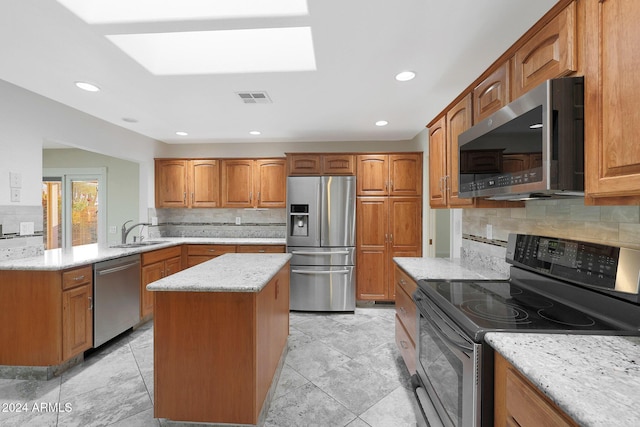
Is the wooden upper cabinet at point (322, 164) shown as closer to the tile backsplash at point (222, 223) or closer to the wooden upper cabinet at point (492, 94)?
the tile backsplash at point (222, 223)

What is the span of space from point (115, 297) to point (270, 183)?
232 cm

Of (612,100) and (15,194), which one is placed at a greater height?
(612,100)

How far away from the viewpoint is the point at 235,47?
2168mm

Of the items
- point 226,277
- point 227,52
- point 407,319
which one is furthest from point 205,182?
point 407,319

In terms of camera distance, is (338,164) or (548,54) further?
(338,164)

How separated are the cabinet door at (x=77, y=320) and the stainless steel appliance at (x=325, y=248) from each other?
210 centimetres

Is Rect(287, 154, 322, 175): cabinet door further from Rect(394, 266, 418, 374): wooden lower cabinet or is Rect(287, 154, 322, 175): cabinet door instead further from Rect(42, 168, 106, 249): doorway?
Rect(42, 168, 106, 249): doorway

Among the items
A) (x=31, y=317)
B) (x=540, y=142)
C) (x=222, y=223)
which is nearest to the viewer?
(x=540, y=142)

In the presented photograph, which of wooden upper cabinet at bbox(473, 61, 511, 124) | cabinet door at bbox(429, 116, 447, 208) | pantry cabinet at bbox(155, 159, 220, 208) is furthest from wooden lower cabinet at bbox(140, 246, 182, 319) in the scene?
wooden upper cabinet at bbox(473, 61, 511, 124)

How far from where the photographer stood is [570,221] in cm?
153

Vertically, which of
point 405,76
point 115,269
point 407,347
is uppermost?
point 405,76

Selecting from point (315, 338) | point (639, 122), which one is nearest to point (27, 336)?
point (315, 338)

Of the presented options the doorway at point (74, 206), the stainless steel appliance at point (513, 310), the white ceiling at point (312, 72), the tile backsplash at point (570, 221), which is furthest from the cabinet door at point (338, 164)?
the doorway at point (74, 206)

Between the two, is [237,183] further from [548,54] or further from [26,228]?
[548,54]
